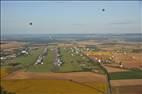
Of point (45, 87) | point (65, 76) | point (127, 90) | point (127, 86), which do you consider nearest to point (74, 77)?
point (65, 76)

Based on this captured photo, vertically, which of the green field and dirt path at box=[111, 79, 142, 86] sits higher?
the green field

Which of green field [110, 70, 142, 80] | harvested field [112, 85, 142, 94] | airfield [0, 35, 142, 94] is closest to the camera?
harvested field [112, 85, 142, 94]

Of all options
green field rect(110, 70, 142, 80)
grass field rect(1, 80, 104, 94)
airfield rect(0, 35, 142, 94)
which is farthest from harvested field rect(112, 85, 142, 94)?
green field rect(110, 70, 142, 80)

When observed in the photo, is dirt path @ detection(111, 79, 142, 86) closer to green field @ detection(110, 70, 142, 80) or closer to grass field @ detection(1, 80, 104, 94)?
green field @ detection(110, 70, 142, 80)

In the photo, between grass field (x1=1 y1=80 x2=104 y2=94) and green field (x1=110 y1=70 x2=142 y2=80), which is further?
green field (x1=110 y1=70 x2=142 y2=80)

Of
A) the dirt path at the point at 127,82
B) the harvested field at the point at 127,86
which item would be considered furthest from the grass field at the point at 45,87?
the dirt path at the point at 127,82

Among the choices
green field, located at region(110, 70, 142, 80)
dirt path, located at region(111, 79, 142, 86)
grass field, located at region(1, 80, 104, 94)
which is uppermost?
green field, located at region(110, 70, 142, 80)

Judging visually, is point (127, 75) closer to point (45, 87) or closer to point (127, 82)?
point (127, 82)

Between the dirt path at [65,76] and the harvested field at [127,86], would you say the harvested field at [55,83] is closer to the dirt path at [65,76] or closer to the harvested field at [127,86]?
the dirt path at [65,76]
